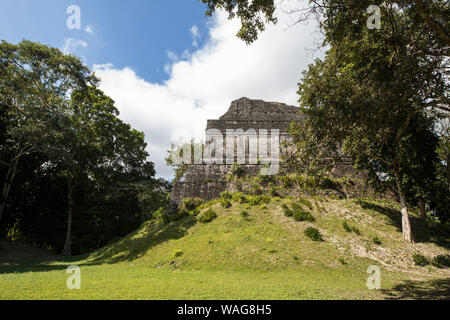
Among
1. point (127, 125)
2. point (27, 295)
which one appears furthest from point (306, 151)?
point (127, 125)

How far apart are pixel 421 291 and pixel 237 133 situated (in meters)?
17.5

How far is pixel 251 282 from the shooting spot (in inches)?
303

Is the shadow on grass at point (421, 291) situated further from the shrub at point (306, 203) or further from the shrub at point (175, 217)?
the shrub at point (175, 217)

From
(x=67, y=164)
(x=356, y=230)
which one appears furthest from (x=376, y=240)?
(x=67, y=164)

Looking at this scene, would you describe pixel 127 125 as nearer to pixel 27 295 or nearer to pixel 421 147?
pixel 27 295

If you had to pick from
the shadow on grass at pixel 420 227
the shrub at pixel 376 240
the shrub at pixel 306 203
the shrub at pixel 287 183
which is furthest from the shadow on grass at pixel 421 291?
the shrub at pixel 287 183

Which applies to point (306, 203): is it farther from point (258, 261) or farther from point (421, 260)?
point (258, 261)

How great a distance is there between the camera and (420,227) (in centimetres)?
1415

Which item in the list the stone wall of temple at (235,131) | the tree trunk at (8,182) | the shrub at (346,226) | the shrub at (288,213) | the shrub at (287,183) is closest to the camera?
the shrub at (346,226)

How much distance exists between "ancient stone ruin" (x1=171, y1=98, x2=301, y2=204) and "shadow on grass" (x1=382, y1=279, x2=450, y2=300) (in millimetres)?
12359

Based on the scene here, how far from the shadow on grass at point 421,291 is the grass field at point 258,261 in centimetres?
3

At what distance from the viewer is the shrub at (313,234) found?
11668mm

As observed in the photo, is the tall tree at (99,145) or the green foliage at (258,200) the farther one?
the tall tree at (99,145)

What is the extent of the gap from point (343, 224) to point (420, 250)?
143 inches
